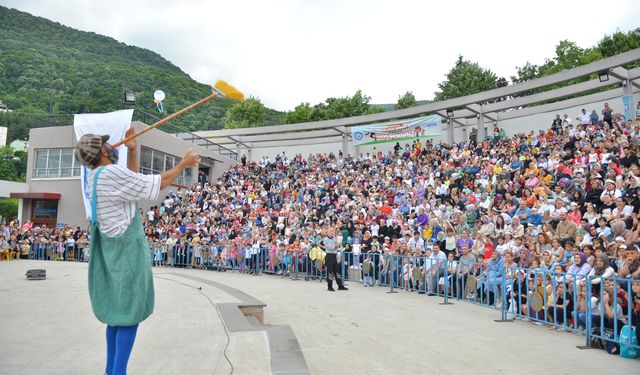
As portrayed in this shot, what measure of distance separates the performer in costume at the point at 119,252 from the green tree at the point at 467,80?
51604mm

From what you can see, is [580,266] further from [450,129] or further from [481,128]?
[450,129]

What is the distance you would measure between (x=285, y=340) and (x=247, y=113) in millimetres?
65672

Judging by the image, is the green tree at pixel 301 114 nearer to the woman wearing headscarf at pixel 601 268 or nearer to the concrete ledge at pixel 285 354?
the woman wearing headscarf at pixel 601 268

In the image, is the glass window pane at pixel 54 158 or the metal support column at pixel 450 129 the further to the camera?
the glass window pane at pixel 54 158

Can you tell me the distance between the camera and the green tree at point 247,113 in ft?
224

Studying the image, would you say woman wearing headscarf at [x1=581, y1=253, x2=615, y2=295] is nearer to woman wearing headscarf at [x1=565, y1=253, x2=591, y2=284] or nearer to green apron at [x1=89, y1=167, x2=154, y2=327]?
woman wearing headscarf at [x1=565, y1=253, x2=591, y2=284]

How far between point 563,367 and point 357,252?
989cm

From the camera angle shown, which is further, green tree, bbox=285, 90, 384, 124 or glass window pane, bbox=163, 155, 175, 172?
green tree, bbox=285, 90, 384, 124

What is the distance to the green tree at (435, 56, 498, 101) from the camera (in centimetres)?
5241

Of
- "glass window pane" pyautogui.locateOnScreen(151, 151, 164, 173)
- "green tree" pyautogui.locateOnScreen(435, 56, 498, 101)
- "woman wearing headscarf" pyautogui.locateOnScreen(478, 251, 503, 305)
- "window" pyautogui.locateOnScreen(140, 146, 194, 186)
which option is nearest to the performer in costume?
"woman wearing headscarf" pyautogui.locateOnScreen(478, 251, 503, 305)

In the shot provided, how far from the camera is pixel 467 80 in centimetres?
5259

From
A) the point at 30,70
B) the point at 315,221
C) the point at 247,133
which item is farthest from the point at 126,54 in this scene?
Result: the point at 315,221

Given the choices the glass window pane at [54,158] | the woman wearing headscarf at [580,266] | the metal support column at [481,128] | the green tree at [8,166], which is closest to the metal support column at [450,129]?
the metal support column at [481,128]

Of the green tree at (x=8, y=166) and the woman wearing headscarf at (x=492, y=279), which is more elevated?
the green tree at (x=8, y=166)
